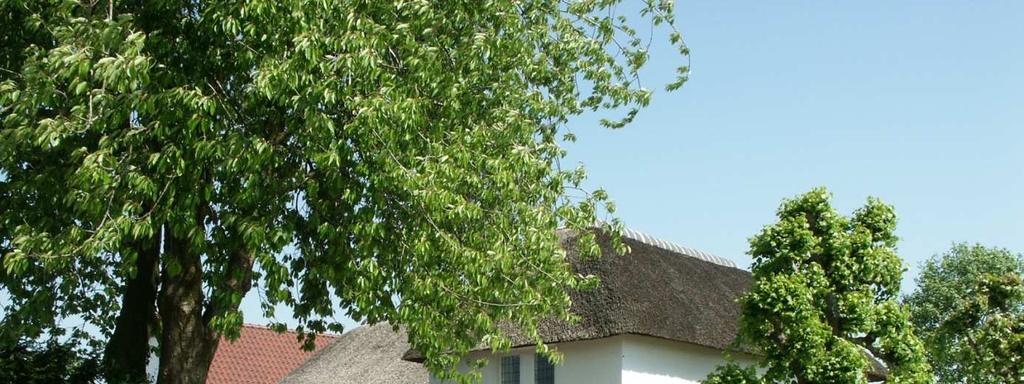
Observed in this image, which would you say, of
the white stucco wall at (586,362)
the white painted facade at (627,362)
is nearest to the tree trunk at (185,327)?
the white stucco wall at (586,362)

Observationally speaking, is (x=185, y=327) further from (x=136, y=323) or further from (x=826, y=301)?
(x=826, y=301)

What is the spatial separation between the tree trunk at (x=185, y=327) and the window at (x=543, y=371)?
29.7 feet

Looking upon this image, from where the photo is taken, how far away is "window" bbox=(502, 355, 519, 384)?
24659mm

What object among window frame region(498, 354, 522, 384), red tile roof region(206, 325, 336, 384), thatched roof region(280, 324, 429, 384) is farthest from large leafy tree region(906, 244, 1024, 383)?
red tile roof region(206, 325, 336, 384)

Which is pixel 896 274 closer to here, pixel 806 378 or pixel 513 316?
pixel 806 378

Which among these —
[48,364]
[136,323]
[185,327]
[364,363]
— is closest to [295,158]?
[185,327]

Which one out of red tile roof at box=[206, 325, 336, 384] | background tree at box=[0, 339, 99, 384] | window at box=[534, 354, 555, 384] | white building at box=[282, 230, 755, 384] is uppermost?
red tile roof at box=[206, 325, 336, 384]

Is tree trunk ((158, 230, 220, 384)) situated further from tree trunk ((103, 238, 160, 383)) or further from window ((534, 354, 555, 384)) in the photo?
window ((534, 354, 555, 384))

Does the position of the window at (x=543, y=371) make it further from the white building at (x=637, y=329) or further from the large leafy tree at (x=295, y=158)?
the large leafy tree at (x=295, y=158)

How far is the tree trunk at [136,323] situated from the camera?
18.2 metres

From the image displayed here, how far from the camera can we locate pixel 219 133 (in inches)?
522

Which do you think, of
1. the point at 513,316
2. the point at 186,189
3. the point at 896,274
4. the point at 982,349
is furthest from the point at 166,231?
the point at 982,349

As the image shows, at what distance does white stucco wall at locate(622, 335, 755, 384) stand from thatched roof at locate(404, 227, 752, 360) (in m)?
0.44

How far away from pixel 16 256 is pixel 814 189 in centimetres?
1252
